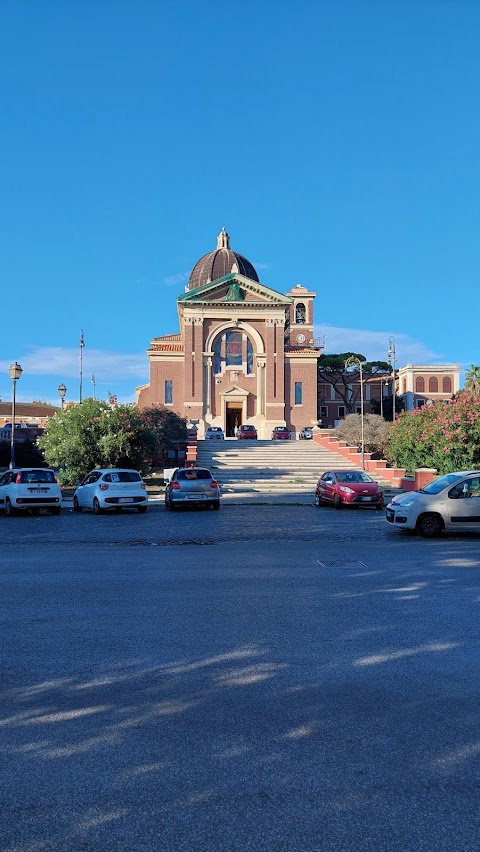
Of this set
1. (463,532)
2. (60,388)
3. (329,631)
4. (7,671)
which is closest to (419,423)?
(463,532)

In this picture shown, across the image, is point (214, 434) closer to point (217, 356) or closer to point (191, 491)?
point (217, 356)

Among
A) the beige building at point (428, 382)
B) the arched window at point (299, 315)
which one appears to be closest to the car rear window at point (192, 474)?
the arched window at point (299, 315)

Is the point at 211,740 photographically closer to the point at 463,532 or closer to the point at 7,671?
the point at 7,671

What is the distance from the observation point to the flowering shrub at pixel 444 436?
1085 inches

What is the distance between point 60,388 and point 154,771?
1556 inches

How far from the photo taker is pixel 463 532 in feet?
49.4

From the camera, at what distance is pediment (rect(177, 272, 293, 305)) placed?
6106 centimetres

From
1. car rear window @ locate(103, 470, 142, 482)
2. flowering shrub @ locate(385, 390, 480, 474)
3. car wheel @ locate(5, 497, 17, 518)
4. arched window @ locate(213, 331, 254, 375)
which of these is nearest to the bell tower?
arched window @ locate(213, 331, 254, 375)

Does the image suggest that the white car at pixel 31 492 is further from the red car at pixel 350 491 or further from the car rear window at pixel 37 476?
the red car at pixel 350 491

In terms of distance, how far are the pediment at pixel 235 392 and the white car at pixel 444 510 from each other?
4700cm

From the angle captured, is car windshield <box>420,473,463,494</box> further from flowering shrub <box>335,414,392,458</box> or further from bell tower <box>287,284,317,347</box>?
bell tower <box>287,284,317,347</box>

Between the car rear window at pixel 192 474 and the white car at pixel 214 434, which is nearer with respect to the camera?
the car rear window at pixel 192 474

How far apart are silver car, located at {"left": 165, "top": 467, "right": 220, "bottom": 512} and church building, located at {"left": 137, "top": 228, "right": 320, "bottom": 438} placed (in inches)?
1486

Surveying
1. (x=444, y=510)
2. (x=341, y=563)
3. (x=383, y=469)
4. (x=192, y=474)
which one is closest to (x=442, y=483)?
(x=444, y=510)
